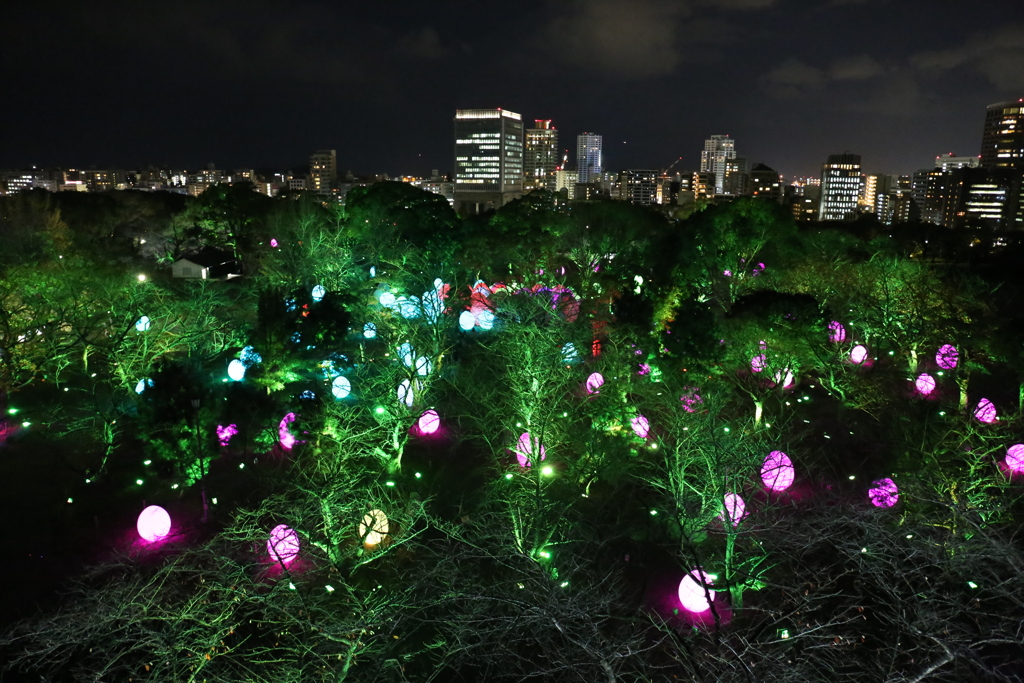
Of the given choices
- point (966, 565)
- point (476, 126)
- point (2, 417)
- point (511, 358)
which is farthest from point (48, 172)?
point (966, 565)

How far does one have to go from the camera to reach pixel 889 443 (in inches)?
539

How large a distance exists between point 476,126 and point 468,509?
9742 centimetres

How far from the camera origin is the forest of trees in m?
7.31

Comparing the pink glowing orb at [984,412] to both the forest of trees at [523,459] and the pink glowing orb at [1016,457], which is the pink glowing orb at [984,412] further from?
the pink glowing orb at [1016,457]

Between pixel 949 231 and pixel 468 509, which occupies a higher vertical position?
pixel 949 231

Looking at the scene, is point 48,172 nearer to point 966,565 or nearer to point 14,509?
point 14,509

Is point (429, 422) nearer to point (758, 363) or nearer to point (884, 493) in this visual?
point (758, 363)

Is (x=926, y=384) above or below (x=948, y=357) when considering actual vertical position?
below

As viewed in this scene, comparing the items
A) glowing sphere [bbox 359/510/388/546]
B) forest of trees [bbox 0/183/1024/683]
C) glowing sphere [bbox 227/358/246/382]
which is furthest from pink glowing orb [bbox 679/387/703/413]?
glowing sphere [bbox 227/358/246/382]

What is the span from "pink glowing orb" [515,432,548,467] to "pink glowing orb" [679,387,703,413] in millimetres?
3291

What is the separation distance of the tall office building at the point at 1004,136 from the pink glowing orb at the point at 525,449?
93.5m

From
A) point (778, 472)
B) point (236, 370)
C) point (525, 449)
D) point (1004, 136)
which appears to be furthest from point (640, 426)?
point (1004, 136)

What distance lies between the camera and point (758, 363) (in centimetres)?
1603

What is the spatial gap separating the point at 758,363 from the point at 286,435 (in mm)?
12346
